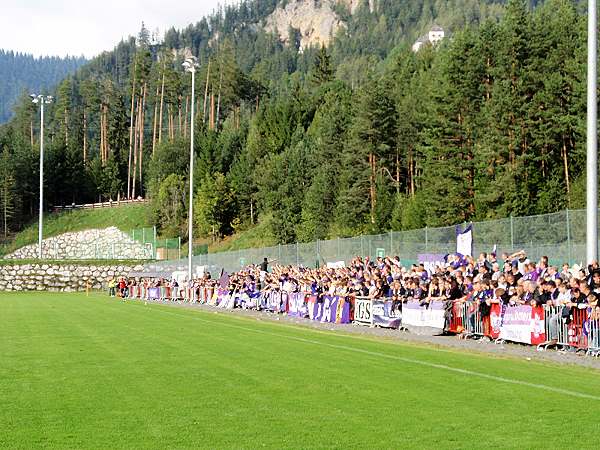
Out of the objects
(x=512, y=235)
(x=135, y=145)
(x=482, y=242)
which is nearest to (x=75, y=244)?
(x=135, y=145)

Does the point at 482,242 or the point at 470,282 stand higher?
the point at 482,242

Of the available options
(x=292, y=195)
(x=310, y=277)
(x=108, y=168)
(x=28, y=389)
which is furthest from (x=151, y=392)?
(x=108, y=168)

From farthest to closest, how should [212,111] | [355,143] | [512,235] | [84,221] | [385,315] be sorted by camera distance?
1. [212,111]
2. [84,221]
3. [355,143]
4. [512,235]
5. [385,315]

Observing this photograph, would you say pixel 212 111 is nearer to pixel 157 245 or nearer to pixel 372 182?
pixel 157 245

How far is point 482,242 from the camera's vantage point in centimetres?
3103

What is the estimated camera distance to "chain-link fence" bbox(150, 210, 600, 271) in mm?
27000

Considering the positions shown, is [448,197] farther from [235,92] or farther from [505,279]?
[235,92]

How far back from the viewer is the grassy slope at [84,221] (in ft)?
386

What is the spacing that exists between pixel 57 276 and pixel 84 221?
1456 inches

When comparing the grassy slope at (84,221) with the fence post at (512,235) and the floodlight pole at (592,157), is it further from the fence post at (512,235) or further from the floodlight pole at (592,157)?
the floodlight pole at (592,157)

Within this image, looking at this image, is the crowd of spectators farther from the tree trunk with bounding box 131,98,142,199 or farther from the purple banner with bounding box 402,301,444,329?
the tree trunk with bounding box 131,98,142,199

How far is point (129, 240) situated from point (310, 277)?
76.6m

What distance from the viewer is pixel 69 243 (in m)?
119

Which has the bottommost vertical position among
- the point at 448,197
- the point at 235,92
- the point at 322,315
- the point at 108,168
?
the point at 322,315
